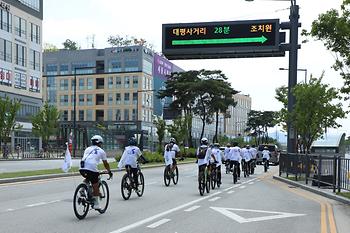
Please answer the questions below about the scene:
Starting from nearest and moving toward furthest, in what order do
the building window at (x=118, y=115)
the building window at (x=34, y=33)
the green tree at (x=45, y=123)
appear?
1. the green tree at (x=45, y=123)
2. the building window at (x=34, y=33)
3. the building window at (x=118, y=115)

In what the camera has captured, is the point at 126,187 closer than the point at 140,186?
Yes

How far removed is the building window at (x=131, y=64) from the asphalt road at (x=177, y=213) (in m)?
87.3

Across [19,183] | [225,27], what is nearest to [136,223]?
[19,183]

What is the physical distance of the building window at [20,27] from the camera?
68.0 metres

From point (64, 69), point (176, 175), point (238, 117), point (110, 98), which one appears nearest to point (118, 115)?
point (110, 98)

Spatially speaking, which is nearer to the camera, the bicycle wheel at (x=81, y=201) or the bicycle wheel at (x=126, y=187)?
the bicycle wheel at (x=81, y=201)

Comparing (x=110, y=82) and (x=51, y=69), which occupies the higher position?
(x=51, y=69)

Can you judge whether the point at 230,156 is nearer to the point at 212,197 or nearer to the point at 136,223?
the point at 212,197

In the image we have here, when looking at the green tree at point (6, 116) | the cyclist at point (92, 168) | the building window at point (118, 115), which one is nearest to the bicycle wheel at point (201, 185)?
the cyclist at point (92, 168)

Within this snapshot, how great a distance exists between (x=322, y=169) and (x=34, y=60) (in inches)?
2408

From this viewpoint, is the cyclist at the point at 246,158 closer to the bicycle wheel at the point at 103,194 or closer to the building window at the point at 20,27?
the bicycle wheel at the point at 103,194

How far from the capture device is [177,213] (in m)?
11.7

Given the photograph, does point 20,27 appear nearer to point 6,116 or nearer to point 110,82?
point 6,116

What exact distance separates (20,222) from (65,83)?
104790 mm
